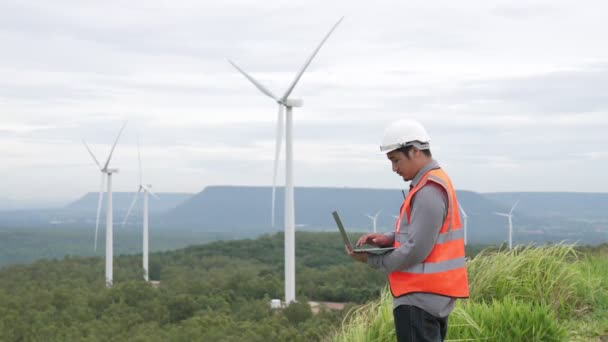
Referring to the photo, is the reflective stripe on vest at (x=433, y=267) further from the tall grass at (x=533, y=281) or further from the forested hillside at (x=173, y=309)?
the forested hillside at (x=173, y=309)

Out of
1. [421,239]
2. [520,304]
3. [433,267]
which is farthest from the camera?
[520,304]

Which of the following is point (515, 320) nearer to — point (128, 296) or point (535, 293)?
point (535, 293)

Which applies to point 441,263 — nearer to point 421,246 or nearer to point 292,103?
point 421,246

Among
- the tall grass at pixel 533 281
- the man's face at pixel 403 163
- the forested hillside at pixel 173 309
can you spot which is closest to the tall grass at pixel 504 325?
the tall grass at pixel 533 281

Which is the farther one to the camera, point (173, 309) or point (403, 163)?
point (173, 309)

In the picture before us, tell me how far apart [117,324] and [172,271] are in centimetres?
4319

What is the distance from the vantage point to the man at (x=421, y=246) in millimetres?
6066

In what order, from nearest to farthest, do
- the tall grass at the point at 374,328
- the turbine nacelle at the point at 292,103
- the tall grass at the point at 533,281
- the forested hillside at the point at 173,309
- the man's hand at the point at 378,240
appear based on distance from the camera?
the man's hand at the point at 378,240 < the tall grass at the point at 374,328 < the tall grass at the point at 533,281 < the forested hillside at the point at 173,309 < the turbine nacelle at the point at 292,103

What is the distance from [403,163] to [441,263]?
2.52 ft

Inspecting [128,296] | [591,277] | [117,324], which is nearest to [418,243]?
[591,277]

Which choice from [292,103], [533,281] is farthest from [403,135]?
[292,103]

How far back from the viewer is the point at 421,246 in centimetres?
604

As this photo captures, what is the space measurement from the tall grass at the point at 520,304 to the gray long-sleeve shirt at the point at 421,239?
10.0 feet

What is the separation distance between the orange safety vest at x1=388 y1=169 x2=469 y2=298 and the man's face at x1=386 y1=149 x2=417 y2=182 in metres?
0.16
